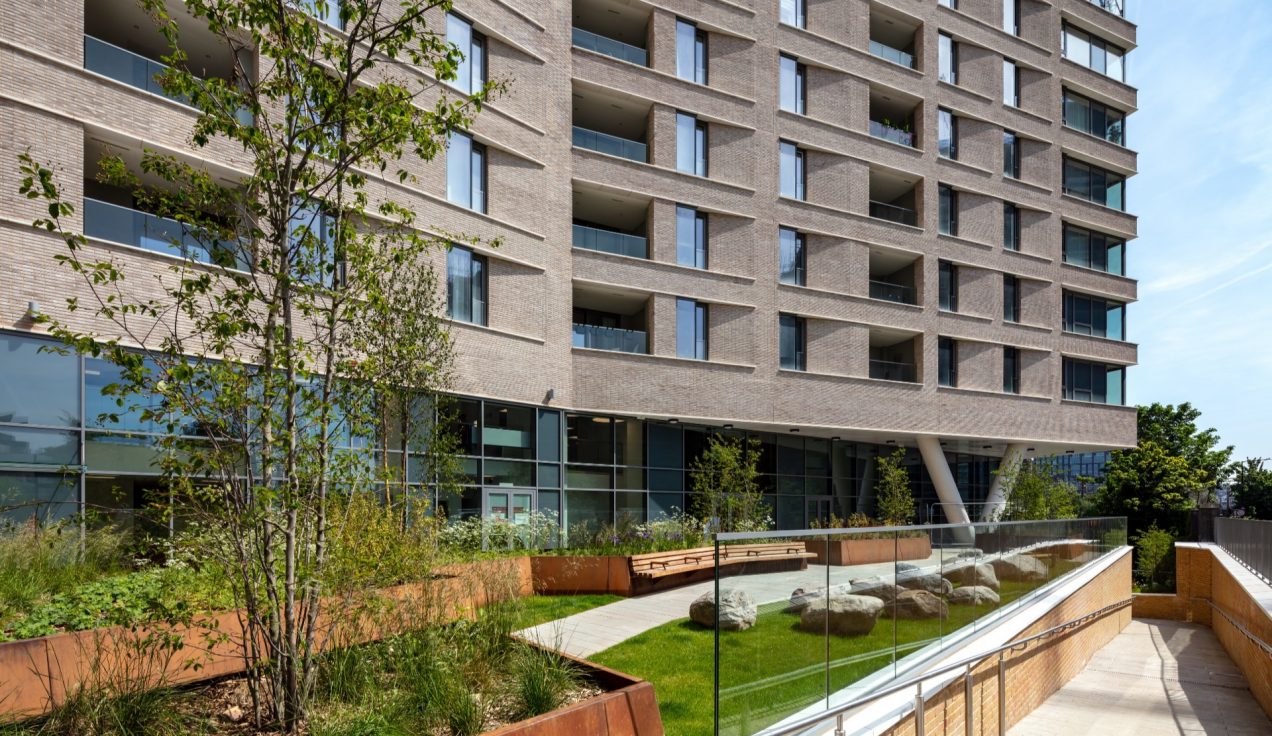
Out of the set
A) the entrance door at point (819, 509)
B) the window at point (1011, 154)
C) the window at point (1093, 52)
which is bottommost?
the entrance door at point (819, 509)

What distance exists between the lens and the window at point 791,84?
28.1 m

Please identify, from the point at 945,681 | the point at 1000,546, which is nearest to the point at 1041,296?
the point at 1000,546

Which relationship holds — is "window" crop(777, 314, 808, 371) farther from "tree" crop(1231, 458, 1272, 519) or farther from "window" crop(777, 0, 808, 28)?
"tree" crop(1231, 458, 1272, 519)

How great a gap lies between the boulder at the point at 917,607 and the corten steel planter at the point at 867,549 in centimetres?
44

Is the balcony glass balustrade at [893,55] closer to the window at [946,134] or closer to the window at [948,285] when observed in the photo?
the window at [946,134]

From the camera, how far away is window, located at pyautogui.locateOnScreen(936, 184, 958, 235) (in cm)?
3197

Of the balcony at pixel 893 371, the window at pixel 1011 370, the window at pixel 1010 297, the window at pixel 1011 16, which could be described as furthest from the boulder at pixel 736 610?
the window at pixel 1011 16

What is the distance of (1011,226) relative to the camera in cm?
3416

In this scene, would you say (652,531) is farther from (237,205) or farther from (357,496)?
(237,205)

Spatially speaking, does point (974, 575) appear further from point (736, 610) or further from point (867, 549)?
point (736, 610)

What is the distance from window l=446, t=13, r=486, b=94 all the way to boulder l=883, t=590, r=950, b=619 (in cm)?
1647

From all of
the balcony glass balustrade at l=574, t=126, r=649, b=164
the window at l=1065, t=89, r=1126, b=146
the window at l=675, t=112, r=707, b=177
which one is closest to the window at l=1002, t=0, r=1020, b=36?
the window at l=1065, t=89, r=1126, b=146

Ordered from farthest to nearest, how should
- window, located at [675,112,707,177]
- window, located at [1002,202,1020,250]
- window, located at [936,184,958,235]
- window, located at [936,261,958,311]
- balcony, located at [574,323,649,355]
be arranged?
window, located at [1002,202,1020,250] < window, located at [936,184,958,235] < window, located at [936,261,958,311] < window, located at [675,112,707,177] < balcony, located at [574,323,649,355]

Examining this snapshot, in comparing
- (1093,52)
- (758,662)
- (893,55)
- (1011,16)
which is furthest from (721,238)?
(1093,52)
